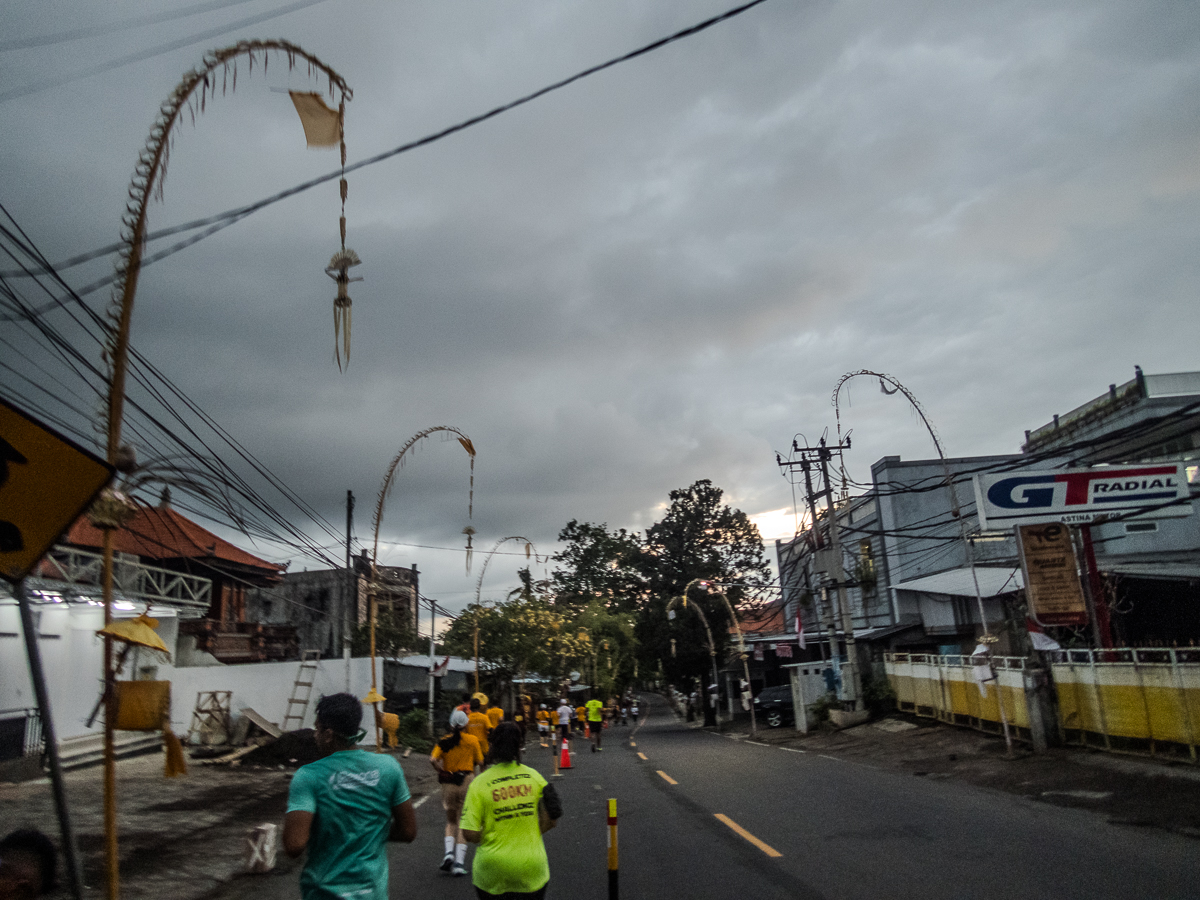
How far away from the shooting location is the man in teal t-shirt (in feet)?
11.9

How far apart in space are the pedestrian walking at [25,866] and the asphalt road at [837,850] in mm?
5266

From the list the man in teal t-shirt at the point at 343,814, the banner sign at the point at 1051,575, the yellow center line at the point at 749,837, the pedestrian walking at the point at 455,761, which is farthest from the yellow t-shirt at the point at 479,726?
the banner sign at the point at 1051,575

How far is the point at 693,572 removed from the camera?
4984cm

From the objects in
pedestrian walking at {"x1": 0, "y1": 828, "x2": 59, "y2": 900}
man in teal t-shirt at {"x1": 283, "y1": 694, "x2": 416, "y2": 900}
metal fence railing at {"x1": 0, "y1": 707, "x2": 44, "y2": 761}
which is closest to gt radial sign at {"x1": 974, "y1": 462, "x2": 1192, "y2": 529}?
man in teal t-shirt at {"x1": 283, "y1": 694, "x2": 416, "y2": 900}

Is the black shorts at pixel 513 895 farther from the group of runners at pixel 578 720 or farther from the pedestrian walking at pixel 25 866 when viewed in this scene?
the group of runners at pixel 578 720

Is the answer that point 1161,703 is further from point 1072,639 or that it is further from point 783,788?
point 1072,639

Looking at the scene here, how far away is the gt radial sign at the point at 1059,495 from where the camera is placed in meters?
18.3

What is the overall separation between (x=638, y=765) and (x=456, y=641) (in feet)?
65.6

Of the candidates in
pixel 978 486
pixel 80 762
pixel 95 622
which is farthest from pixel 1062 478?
pixel 95 622

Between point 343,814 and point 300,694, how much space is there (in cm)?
2469

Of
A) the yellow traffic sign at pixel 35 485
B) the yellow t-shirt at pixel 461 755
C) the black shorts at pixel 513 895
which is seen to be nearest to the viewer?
the yellow traffic sign at pixel 35 485

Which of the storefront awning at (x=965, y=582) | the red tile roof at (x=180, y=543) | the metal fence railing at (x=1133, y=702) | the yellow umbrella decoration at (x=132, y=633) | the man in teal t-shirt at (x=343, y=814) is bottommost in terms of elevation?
the metal fence railing at (x=1133, y=702)

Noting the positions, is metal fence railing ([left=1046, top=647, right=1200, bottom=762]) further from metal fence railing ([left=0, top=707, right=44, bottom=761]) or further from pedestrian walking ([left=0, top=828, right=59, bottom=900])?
metal fence railing ([left=0, top=707, right=44, bottom=761])

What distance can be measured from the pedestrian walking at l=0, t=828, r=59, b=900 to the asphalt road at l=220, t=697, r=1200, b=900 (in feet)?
17.3
